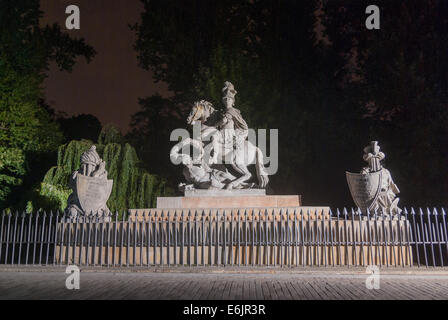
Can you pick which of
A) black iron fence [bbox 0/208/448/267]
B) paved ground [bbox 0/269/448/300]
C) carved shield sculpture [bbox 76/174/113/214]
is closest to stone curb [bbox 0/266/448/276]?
paved ground [bbox 0/269/448/300]

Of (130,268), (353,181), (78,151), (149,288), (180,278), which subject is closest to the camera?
(149,288)

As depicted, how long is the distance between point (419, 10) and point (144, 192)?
59.9ft

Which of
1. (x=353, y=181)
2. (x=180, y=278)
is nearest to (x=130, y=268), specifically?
(x=180, y=278)

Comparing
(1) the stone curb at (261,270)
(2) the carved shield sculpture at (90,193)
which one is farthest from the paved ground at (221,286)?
(2) the carved shield sculpture at (90,193)

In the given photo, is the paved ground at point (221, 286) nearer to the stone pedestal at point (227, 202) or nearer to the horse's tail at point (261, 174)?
the stone pedestal at point (227, 202)

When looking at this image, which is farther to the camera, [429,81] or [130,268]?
[429,81]

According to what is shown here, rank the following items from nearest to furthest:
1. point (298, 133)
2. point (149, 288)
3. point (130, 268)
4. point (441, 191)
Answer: point (149, 288) < point (130, 268) < point (441, 191) < point (298, 133)

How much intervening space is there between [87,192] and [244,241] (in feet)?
15.4

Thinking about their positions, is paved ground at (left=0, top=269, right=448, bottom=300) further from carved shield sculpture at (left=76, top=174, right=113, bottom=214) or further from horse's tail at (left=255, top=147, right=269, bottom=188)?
horse's tail at (left=255, top=147, right=269, bottom=188)

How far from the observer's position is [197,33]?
26.2 m

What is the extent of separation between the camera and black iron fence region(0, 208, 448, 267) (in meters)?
9.49

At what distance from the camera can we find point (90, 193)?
35.4 feet

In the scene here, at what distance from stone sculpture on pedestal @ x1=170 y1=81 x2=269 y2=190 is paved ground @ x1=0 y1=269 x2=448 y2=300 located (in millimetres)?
4350

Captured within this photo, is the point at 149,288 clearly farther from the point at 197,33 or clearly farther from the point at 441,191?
the point at 197,33
